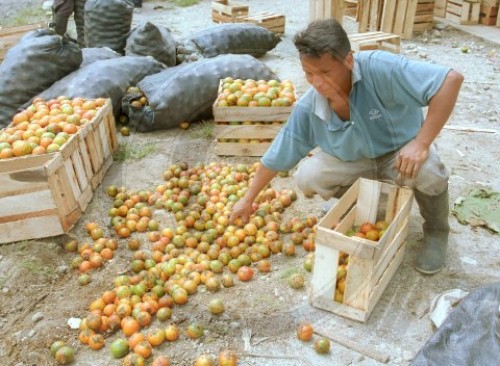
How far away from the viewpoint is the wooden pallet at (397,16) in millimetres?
7749

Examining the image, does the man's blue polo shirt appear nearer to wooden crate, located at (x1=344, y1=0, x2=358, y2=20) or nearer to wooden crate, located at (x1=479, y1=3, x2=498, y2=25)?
wooden crate, located at (x1=479, y1=3, x2=498, y2=25)

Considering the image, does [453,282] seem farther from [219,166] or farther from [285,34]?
[285,34]

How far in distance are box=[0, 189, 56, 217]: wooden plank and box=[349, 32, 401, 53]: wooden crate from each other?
4.06 meters

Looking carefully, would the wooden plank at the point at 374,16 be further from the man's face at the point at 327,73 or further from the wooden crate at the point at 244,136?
the man's face at the point at 327,73

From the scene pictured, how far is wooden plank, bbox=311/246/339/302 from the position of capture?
244cm

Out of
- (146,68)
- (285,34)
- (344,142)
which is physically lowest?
(285,34)

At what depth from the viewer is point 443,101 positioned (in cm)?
232

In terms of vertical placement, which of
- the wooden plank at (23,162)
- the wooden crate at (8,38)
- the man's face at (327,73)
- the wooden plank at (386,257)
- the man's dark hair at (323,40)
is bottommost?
the wooden plank at (386,257)

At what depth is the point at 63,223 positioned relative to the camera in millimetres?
3248

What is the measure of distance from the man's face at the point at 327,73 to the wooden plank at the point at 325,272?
0.82 meters

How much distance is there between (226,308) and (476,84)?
4.76 metres

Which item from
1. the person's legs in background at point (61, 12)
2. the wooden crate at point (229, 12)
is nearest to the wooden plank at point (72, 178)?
the person's legs in background at point (61, 12)

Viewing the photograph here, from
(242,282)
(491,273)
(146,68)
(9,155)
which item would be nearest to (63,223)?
(9,155)

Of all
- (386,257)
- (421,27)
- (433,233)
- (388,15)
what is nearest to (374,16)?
(388,15)
